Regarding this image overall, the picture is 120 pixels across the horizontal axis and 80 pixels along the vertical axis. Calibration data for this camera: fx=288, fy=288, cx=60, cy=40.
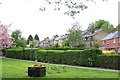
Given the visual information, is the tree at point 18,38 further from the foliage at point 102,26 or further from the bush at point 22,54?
the foliage at point 102,26

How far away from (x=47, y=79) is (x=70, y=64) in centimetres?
1664

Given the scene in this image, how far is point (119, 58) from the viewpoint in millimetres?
24703

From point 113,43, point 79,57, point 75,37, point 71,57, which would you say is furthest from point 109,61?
point 75,37

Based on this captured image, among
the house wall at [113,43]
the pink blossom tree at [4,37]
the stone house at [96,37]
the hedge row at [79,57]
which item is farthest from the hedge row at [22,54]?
the stone house at [96,37]

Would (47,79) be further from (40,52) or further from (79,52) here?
(40,52)

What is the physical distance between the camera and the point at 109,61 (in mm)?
25734

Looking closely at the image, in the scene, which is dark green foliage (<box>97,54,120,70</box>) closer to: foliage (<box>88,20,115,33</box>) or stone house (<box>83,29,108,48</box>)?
stone house (<box>83,29,108,48</box>)

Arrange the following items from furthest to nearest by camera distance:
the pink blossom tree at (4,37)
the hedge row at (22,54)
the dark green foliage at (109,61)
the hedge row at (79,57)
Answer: the pink blossom tree at (4,37) < the hedge row at (22,54) < the hedge row at (79,57) < the dark green foliage at (109,61)

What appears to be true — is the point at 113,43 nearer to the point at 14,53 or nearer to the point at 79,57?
the point at 14,53

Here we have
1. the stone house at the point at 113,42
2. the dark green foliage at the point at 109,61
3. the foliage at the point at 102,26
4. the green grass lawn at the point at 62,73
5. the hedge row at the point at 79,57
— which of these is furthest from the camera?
the foliage at the point at 102,26

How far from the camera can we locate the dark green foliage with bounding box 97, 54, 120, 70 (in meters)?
24.8

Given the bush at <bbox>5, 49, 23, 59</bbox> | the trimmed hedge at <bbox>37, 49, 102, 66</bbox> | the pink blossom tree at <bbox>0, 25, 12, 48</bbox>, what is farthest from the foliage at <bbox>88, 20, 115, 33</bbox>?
the trimmed hedge at <bbox>37, 49, 102, 66</bbox>

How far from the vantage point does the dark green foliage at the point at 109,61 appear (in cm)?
2478

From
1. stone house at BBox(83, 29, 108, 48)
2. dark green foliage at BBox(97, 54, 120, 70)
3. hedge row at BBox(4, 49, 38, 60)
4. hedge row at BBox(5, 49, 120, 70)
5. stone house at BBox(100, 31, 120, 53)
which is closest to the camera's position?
dark green foliage at BBox(97, 54, 120, 70)
